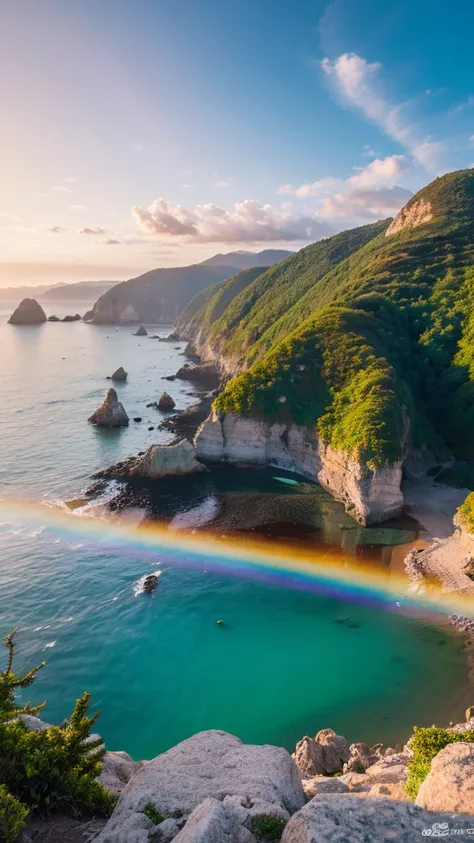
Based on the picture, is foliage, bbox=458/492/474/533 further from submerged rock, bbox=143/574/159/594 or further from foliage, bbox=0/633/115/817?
foliage, bbox=0/633/115/817

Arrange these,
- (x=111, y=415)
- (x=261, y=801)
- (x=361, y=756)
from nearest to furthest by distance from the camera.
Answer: (x=261, y=801)
(x=361, y=756)
(x=111, y=415)

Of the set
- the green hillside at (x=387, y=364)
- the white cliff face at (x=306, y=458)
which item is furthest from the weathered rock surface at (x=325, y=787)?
the green hillside at (x=387, y=364)

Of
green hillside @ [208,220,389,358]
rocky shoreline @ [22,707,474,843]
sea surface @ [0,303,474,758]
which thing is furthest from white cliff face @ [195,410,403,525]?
green hillside @ [208,220,389,358]

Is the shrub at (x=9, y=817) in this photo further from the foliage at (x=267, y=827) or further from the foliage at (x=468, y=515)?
the foliage at (x=468, y=515)

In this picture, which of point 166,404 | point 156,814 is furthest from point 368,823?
point 166,404

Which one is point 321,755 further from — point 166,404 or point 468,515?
point 166,404
